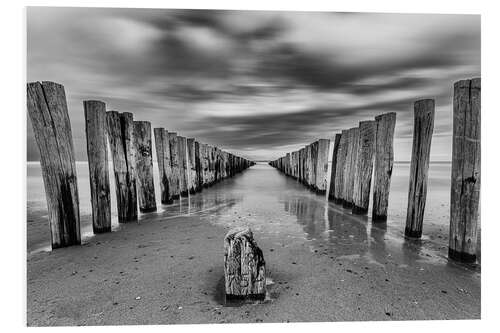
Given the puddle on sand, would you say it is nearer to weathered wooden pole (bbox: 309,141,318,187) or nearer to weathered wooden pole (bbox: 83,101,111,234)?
weathered wooden pole (bbox: 83,101,111,234)

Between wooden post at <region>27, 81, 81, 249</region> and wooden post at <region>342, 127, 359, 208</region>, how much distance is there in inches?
189

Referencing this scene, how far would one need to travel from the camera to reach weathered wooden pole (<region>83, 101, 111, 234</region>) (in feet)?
12.6

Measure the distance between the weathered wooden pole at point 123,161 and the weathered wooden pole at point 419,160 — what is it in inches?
169

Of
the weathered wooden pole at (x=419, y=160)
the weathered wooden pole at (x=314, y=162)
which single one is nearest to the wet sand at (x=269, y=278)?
the weathered wooden pole at (x=419, y=160)

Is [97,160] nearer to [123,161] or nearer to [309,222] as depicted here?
[123,161]

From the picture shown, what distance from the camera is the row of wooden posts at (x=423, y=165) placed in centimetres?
277

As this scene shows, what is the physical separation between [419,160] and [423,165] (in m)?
0.08

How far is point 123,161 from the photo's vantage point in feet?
14.9

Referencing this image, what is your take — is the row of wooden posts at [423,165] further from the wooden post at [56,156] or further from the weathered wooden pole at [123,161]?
the wooden post at [56,156]

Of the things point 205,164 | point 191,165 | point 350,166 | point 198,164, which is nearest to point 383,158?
point 350,166

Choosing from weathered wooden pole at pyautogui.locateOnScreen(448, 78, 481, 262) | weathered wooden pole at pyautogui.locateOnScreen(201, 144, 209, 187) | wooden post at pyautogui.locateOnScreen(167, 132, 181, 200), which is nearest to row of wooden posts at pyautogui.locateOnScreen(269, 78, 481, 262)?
weathered wooden pole at pyautogui.locateOnScreen(448, 78, 481, 262)

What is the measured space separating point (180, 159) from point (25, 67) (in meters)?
4.54

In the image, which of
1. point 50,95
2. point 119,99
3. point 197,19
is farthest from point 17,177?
point 197,19
